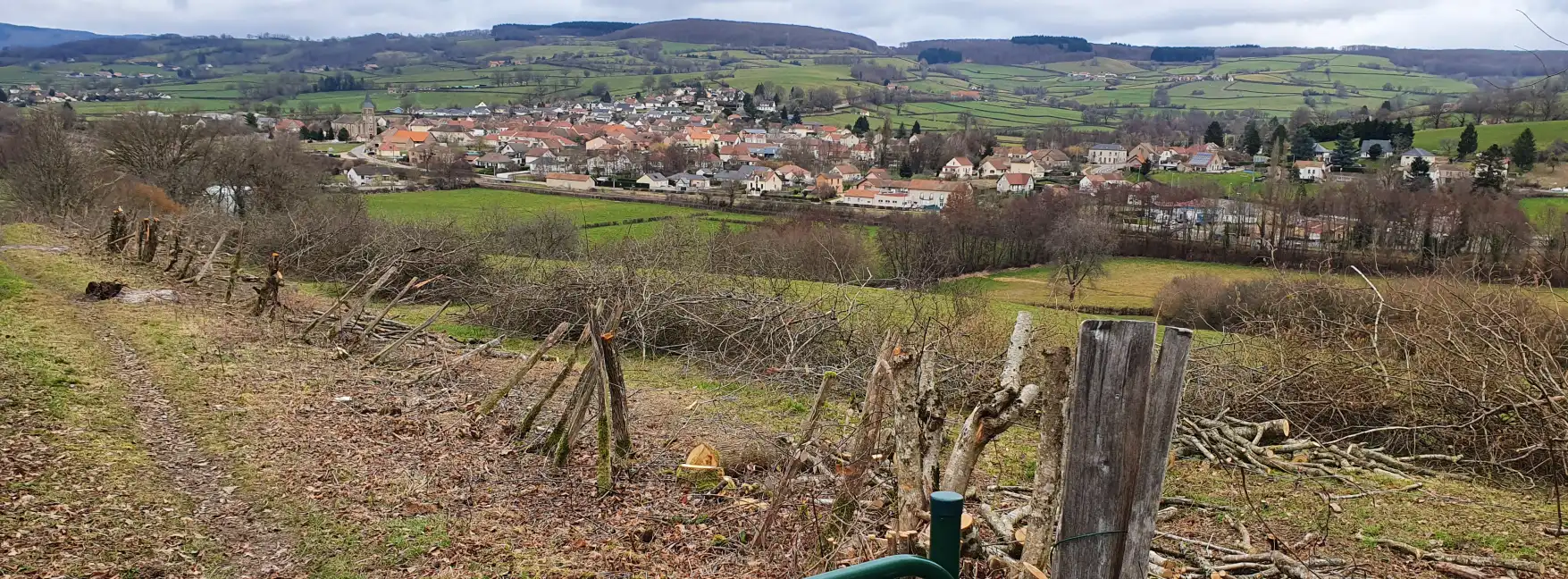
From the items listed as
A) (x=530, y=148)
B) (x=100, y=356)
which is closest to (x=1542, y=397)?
(x=100, y=356)

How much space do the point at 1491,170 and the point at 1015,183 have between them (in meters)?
23.8

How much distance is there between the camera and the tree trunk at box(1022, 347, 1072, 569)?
10.9ft

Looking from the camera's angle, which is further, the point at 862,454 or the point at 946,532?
the point at 862,454

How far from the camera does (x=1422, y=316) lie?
28.9 feet

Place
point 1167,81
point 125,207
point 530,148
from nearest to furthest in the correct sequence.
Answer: point 125,207 < point 530,148 < point 1167,81

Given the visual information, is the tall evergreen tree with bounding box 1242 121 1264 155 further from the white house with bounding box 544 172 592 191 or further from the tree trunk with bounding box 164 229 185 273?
the tree trunk with bounding box 164 229 185 273

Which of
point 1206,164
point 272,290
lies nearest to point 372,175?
point 272,290

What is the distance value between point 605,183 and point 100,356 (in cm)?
5095

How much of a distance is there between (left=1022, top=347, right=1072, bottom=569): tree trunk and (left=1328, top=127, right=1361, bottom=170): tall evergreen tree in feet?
204

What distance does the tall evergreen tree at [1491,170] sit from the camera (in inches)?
1446

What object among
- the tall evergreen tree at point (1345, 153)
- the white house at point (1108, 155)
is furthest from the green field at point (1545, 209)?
the white house at point (1108, 155)

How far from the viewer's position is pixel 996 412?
387 cm

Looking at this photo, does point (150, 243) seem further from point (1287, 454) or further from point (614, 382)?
point (1287, 454)

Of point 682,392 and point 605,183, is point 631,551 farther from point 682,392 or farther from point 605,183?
point 605,183
